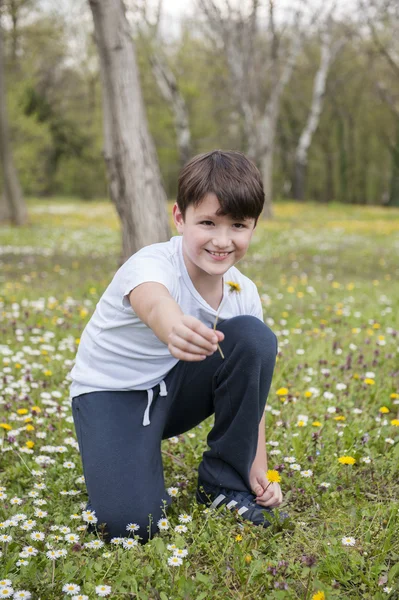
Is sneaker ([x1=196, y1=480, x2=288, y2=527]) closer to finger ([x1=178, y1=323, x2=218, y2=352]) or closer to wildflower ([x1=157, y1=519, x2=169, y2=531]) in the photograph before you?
wildflower ([x1=157, y1=519, x2=169, y2=531])

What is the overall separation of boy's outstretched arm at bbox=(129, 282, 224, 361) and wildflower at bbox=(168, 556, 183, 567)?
0.71 metres

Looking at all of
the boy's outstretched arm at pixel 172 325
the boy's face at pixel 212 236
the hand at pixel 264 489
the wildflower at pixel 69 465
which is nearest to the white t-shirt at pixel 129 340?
the boy's face at pixel 212 236

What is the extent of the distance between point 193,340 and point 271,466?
4.20ft

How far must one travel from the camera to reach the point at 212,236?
88.7 inches

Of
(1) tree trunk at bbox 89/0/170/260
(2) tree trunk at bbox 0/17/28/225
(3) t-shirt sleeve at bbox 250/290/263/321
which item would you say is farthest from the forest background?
(3) t-shirt sleeve at bbox 250/290/263/321

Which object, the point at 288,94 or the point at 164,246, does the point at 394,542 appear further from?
the point at 288,94

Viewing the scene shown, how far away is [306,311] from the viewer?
6207 millimetres

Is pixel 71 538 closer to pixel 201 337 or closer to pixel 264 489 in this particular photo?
pixel 264 489

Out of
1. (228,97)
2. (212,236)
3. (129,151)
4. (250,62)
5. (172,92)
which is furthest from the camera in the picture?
(228,97)

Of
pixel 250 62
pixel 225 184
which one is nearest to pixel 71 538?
pixel 225 184

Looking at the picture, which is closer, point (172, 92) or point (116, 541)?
point (116, 541)

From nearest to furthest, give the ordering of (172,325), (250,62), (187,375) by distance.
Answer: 1. (172,325)
2. (187,375)
3. (250,62)

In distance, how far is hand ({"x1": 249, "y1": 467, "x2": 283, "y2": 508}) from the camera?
7.86ft

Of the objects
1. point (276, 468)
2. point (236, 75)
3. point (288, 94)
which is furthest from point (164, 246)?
point (288, 94)
